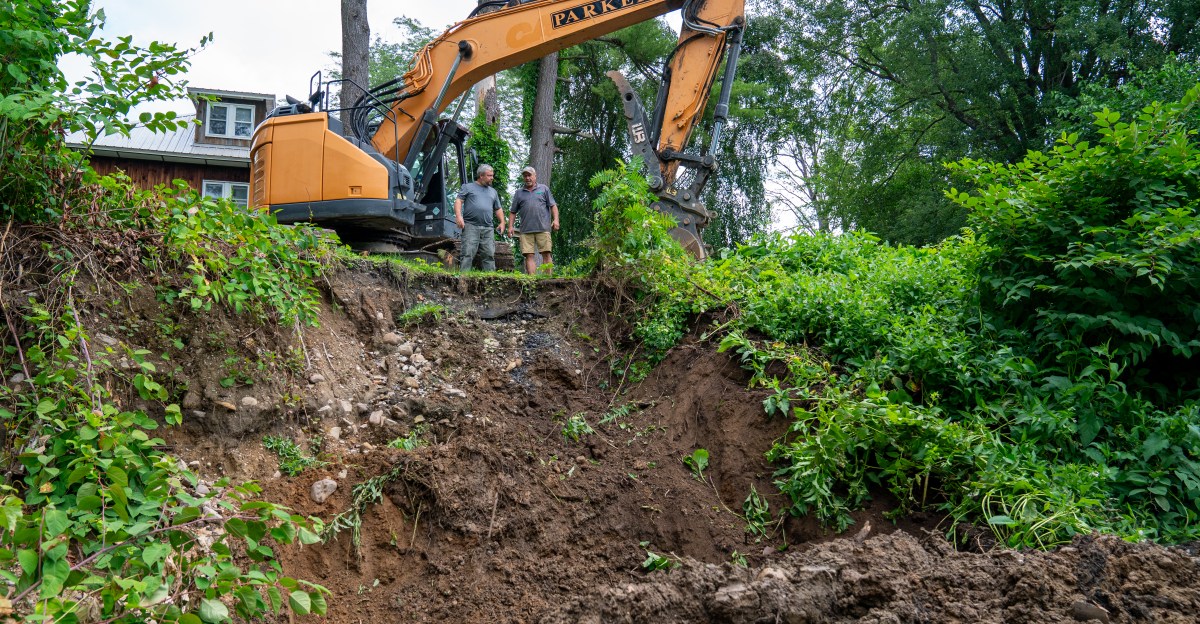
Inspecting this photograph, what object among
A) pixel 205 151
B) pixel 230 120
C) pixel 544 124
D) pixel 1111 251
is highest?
pixel 230 120

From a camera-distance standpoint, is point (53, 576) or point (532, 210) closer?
point (53, 576)

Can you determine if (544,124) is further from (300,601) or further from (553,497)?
(300,601)

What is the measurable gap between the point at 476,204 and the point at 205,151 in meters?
13.8

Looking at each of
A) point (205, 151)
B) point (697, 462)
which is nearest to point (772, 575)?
point (697, 462)

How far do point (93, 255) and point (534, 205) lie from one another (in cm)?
553

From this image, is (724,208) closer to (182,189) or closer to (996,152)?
A: (996,152)

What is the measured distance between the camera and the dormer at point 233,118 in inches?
789

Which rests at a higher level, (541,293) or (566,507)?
(541,293)

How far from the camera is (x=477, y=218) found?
355 inches

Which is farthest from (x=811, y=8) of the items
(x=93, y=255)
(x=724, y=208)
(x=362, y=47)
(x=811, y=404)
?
(x=93, y=255)

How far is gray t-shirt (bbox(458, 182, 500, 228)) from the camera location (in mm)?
9016

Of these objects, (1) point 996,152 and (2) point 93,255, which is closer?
(2) point 93,255

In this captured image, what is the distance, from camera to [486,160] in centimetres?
1641

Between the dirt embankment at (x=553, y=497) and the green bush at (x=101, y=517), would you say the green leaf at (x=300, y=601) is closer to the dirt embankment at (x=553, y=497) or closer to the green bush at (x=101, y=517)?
the green bush at (x=101, y=517)
